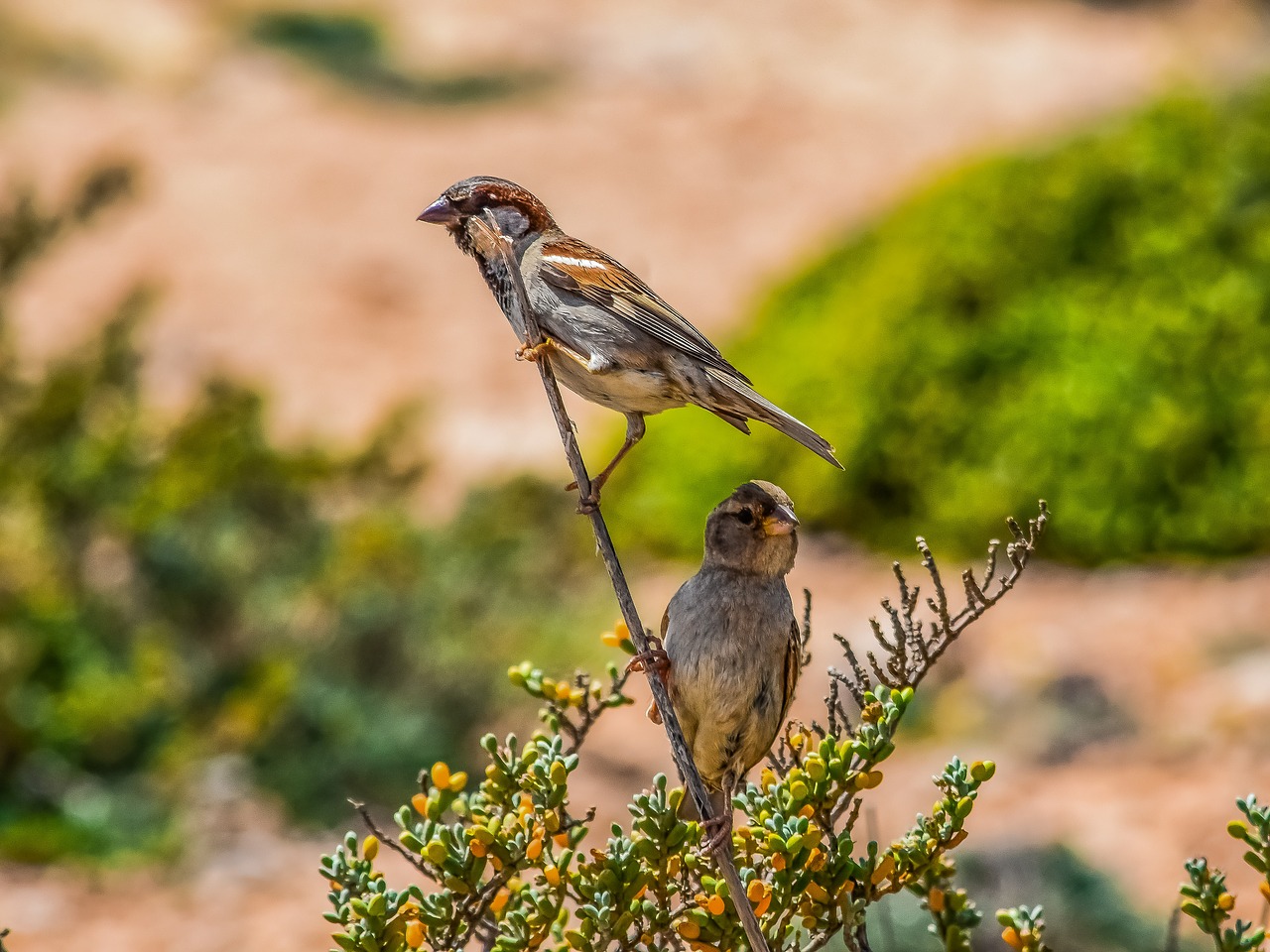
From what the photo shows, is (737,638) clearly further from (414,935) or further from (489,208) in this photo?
(489,208)

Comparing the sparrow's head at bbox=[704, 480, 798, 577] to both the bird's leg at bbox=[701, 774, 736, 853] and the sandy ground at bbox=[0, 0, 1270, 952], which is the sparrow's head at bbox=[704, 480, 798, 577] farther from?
the sandy ground at bbox=[0, 0, 1270, 952]

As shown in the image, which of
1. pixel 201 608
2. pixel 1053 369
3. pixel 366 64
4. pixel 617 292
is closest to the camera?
pixel 617 292

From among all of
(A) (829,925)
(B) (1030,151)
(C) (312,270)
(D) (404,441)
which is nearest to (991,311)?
(B) (1030,151)

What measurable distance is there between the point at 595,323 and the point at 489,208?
0.29 meters

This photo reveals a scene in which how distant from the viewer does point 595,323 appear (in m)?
2.84

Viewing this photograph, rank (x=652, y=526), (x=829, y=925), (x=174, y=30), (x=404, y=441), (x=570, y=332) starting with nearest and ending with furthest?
(x=829, y=925) → (x=570, y=332) → (x=404, y=441) → (x=652, y=526) → (x=174, y=30)

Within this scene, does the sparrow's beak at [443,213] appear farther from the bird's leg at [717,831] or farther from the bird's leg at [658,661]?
the bird's leg at [717,831]

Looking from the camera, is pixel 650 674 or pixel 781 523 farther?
pixel 781 523

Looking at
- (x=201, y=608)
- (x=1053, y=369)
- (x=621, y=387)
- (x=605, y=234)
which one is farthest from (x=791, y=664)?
(x=605, y=234)

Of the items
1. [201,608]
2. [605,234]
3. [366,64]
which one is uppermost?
[366,64]

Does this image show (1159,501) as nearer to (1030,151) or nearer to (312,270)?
(1030,151)

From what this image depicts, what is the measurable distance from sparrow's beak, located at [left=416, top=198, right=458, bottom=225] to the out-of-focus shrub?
64.6 ft

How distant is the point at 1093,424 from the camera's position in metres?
7.70

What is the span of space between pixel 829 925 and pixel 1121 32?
981 inches
